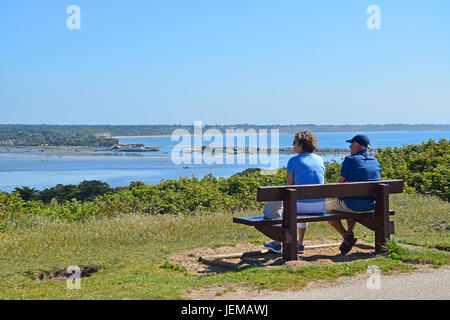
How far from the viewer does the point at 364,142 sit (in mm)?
7648

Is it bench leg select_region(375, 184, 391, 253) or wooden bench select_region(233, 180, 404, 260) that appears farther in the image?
bench leg select_region(375, 184, 391, 253)

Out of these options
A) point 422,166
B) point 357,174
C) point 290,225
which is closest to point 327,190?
point 290,225

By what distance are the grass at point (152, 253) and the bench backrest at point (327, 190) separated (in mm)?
799

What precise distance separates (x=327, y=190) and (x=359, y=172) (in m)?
0.86

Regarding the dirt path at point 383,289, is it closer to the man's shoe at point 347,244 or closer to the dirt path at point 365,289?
the dirt path at point 365,289

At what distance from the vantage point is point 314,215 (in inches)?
Answer: 290

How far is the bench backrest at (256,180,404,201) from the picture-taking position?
6773 millimetres

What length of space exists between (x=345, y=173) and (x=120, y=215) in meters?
6.43

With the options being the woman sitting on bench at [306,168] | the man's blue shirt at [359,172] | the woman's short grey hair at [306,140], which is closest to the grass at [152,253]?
the man's blue shirt at [359,172]

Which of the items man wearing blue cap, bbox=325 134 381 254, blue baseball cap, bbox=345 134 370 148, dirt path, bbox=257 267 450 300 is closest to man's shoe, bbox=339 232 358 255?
man wearing blue cap, bbox=325 134 381 254

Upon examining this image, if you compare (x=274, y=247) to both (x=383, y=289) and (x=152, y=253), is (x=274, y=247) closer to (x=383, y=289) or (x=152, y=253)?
(x=152, y=253)

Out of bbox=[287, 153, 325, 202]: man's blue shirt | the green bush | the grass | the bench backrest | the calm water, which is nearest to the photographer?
the grass

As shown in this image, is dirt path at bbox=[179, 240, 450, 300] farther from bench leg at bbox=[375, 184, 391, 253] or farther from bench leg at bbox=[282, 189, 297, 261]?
bench leg at bbox=[375, 184, 391, 253]
